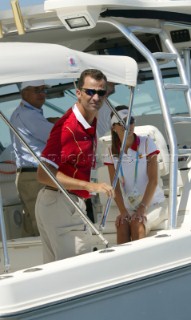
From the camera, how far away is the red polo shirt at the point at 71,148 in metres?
5.54

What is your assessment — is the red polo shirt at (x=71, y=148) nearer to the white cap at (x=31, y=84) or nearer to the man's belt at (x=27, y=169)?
the man's belt at (x=27, y=169)

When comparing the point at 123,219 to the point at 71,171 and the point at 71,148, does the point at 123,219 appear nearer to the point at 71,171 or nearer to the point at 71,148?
the point at 71,171

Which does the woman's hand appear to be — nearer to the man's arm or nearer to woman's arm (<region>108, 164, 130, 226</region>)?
woman's arm (<region>108, 164, 130, 226</region>)

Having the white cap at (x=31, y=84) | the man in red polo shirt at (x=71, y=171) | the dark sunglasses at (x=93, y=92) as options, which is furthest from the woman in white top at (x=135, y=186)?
the white cap at (x=31, y=84)

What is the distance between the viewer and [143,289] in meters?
5.18

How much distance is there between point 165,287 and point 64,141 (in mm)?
1083

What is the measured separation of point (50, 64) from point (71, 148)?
552 millimetres

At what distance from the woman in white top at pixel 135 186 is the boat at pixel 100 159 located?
11 cm

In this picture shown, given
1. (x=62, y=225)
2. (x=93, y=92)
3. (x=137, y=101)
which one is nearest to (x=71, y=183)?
(x=62, y=225)

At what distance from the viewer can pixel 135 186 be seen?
20.5ft

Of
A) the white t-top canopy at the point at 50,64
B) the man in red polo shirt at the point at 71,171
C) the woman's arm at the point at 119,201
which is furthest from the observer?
the woman's arm at the point at 119,201

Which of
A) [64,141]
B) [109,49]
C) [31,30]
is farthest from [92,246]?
[109,49]

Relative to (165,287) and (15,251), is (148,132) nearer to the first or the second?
(15,251)

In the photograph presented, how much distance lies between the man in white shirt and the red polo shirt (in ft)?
3.26
